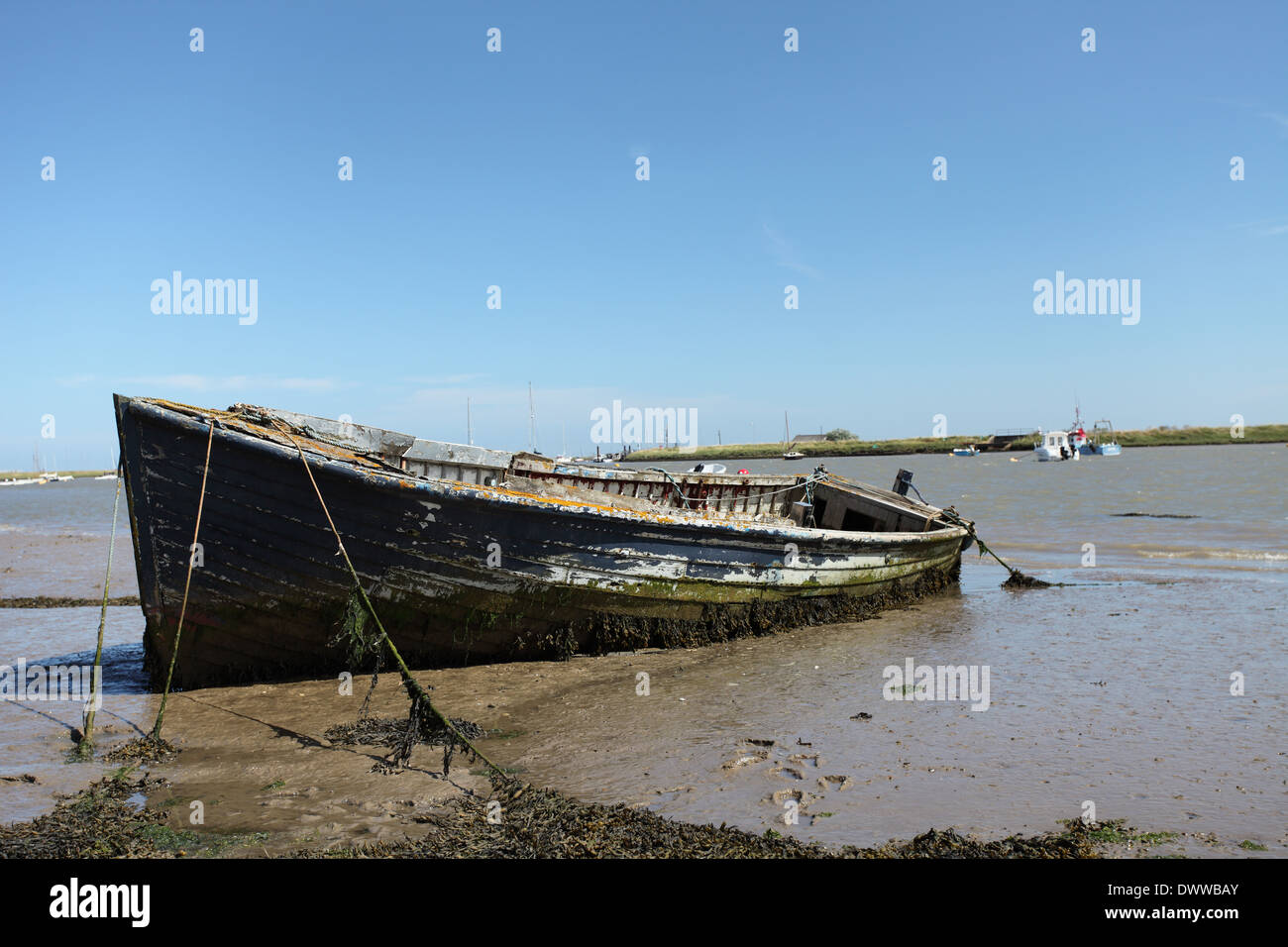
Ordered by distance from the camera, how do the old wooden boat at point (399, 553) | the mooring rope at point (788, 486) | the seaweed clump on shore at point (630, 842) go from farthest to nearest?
the mooring rope at point (788, 486) < the old wooden boat at point (399, 553) < the seaweed clump on shore at point (630, 842)

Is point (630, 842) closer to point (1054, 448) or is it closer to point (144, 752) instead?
Result: point (144, 752)

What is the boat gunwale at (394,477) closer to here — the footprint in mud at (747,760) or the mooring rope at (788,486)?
the mooring rope at (788,486)

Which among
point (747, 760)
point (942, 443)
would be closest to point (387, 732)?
point (747, 760)

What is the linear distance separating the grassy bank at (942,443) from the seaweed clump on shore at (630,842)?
93.6 m

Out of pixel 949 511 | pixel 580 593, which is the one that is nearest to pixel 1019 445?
pixel 949 511

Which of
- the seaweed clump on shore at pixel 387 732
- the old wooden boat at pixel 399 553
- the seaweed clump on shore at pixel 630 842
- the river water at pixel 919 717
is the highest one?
the old wooden boat at pixel 399 553

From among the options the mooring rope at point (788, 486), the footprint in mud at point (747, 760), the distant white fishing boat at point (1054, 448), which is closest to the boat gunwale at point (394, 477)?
the mooring rope at point (788, 486)

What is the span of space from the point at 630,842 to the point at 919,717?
304cm

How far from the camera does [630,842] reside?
407 centimetres

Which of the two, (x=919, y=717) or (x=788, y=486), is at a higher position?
(x=788, y=486)

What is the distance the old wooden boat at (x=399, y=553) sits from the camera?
267 inches
